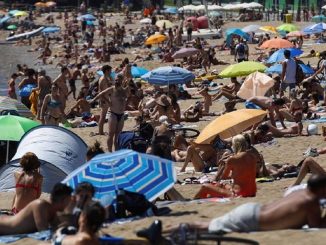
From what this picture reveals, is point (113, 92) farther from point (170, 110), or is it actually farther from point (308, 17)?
point (308, 17)

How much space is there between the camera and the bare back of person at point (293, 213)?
7731mm

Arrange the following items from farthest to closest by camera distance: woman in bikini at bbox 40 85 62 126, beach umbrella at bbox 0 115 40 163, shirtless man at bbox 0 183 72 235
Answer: woman in bikini at bbox 40 85 62 126, beach umbrella at bbox 0 115 40 163, shirtless man at bbox 0 183 72 235

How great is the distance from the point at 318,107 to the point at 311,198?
10443mm

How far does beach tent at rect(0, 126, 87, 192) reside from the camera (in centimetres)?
1200

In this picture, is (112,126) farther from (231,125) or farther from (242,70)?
(242,70)

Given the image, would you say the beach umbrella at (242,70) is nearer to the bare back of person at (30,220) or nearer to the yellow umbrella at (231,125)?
the yellow umbrella at (231,125)

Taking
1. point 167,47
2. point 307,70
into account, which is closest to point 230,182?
point 307,70

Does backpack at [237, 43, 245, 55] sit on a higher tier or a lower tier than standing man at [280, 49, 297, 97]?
lower

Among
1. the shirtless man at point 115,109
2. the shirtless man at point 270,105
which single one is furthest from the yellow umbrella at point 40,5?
the shirtless man at point 115,109

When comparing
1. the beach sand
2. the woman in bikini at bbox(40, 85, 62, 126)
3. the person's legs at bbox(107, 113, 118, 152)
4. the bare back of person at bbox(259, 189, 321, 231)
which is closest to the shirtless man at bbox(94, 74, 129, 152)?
the person's legs at bbox(107, 113, 118, 152)

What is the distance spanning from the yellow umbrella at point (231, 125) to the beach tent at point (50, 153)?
1.71 meters

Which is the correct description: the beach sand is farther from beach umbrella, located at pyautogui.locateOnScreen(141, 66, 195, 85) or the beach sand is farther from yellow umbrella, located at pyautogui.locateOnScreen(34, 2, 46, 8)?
yellow umbrella, located at pyautogui.locateOnScreen(34, 2, 46, 8)

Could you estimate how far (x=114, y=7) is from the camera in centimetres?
7169

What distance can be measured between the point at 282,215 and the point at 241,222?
0.35 meters
